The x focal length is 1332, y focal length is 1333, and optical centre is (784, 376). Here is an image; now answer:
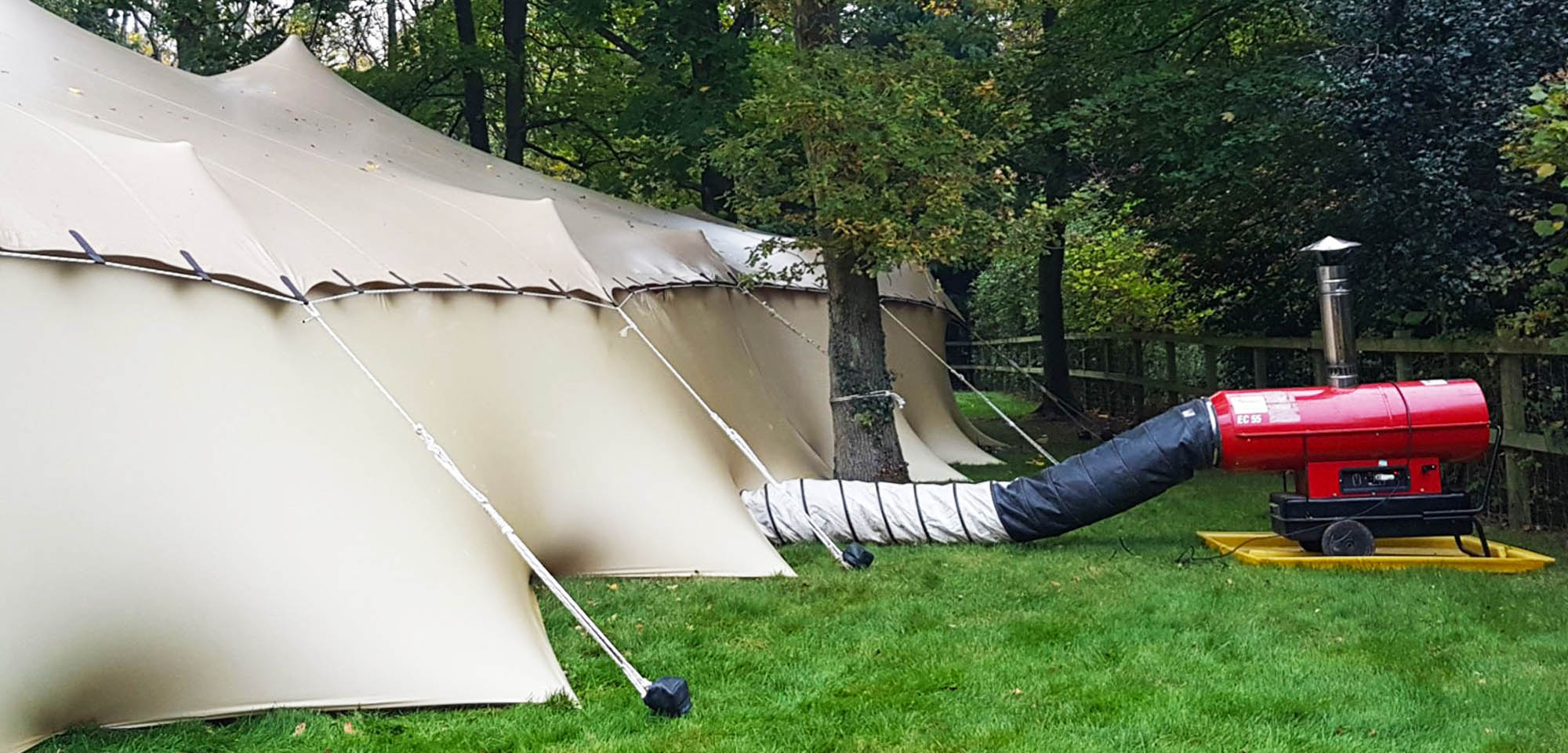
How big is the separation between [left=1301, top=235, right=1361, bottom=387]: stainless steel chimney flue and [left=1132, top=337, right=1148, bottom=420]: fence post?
7493mm

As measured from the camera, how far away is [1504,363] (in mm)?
7438

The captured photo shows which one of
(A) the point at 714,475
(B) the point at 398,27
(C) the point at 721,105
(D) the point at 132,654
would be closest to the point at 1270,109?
(A) the point at 714,475

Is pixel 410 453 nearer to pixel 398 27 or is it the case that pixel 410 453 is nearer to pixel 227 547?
pixel 227 547

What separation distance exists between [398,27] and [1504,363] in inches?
653

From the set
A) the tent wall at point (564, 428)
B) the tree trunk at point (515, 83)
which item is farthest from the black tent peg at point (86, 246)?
the tree trunk at point (515, 83)

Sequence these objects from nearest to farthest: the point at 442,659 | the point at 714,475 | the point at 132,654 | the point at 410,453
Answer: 1. the point at 132,654
2. the point at 442,659
3. the point at 410,453
4. the point at 714,475

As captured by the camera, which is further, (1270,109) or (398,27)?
(398,27)

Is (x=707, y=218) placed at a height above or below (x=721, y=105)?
below

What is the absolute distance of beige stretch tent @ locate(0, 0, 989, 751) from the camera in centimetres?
398

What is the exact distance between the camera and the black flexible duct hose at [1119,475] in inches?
266

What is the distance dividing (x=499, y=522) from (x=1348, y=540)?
14.0 feet

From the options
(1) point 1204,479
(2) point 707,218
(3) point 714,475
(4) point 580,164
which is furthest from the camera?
(4) point 580,164

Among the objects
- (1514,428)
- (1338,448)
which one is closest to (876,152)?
(1338,448)

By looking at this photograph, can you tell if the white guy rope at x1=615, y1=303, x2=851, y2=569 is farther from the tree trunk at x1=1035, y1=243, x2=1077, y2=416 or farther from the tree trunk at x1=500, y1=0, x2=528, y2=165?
the tree trunk at x1=1035, y1=243, x2=1077, y2=416
